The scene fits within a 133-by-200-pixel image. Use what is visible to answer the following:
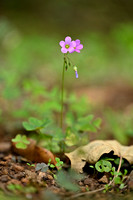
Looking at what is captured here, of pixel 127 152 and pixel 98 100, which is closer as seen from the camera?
pixel 127 152

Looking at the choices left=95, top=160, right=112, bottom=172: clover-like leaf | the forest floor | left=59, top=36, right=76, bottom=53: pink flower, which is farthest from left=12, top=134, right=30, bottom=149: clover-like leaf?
left=59, top=36, right=76, bottom=53: pink flower

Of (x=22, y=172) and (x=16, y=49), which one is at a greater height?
(x=16, y=49)

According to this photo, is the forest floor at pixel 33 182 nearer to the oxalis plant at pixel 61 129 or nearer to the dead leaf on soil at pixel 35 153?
the dead leaf on soil at pixel 35 153

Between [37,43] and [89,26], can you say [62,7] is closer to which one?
[89,26]

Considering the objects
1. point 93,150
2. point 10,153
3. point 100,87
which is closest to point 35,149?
point 10,153

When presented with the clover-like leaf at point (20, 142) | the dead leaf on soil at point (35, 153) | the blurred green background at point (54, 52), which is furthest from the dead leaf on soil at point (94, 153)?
the blurred green background at point (54, 52)

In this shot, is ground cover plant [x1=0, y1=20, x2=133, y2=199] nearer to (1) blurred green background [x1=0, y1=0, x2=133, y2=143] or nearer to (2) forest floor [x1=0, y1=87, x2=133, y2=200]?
(2) forest floor [x1=0, y1=87, x2=133, y2=200]

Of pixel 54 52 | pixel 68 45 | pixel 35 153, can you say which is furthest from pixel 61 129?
Result: pixel 54 52
